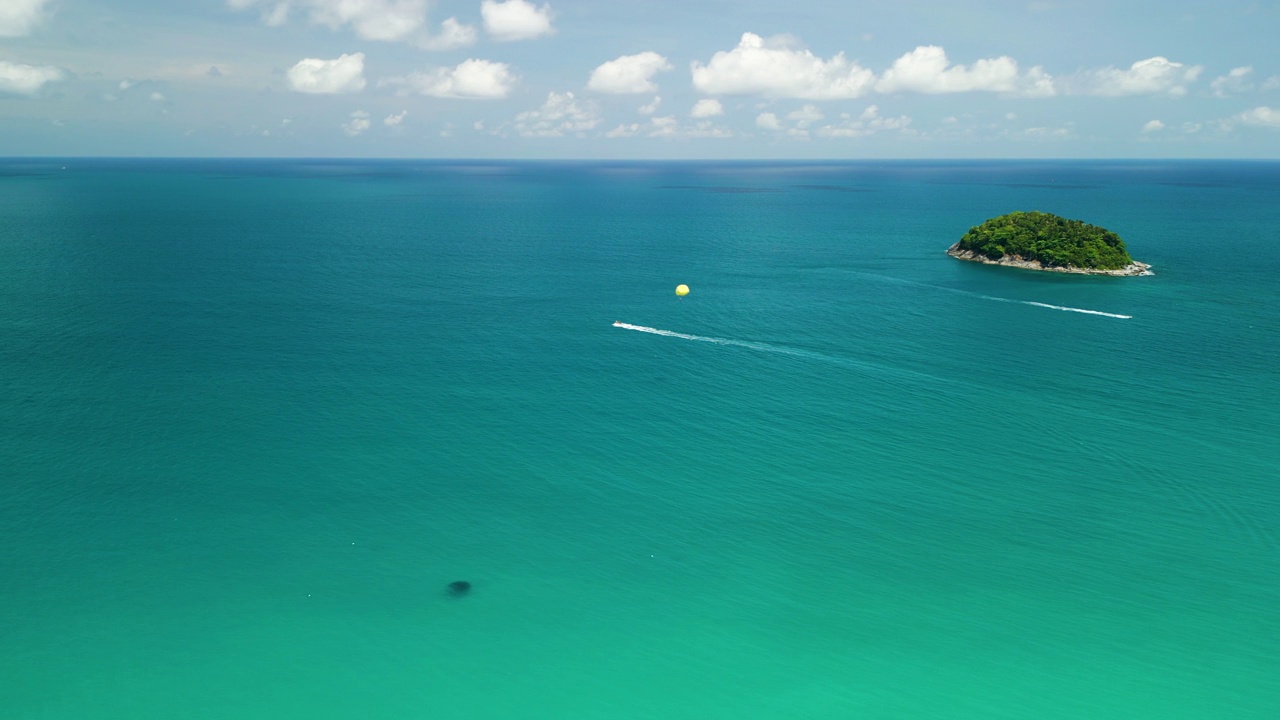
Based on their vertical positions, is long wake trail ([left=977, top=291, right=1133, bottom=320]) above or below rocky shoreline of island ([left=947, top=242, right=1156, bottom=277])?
below

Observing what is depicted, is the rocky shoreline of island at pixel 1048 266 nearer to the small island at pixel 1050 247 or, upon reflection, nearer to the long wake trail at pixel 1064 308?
the small island at pixel 1050 247

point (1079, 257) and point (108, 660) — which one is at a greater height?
point (1079, 257)

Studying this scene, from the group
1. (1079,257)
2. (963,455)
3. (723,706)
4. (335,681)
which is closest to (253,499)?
(335,681)

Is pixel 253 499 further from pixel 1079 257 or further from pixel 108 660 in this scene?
pixel 1079 257

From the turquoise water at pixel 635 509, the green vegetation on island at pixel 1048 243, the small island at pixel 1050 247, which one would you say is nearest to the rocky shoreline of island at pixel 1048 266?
the small island at pixel 1050 247

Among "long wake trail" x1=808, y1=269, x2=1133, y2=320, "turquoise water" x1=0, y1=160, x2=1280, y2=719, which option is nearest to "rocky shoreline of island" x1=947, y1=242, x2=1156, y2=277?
"turquoise water" x1=0, y1=160, x2=1280, y2=719

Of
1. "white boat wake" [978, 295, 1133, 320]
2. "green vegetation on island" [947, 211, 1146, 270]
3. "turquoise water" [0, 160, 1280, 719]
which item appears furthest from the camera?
"green vegetation on island" [947, 211, 1146, 270]

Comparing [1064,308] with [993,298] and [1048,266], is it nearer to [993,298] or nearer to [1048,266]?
[993,298]

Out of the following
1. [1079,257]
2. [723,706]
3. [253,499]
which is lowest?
[723,706]

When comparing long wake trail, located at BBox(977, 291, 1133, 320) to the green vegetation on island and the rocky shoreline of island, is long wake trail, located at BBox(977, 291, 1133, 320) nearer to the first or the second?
the rocky shoreline of island
